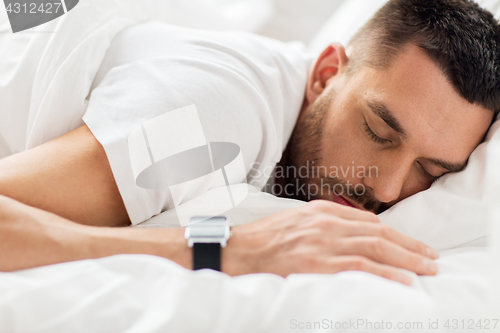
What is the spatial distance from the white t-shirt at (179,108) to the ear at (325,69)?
158 mm

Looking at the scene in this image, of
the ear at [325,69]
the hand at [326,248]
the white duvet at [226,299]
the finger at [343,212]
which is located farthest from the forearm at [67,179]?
the ear at [325,69]

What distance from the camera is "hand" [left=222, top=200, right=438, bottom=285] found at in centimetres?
58

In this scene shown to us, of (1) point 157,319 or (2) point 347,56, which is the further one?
(2) point 347,56

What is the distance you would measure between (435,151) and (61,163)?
0.77m

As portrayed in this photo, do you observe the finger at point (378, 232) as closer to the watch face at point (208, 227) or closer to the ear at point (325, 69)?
the watch face at point (208, 227)

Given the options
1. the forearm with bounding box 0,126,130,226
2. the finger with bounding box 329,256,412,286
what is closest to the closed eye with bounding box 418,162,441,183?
the finger with bounding box 329,256,412,286

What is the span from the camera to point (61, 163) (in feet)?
2.11

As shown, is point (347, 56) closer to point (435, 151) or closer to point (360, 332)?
point (435, 151)

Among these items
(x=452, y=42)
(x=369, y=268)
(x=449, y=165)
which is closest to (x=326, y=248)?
(x=369, y=268)

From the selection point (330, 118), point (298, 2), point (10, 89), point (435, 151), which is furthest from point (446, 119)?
point (298, 2)

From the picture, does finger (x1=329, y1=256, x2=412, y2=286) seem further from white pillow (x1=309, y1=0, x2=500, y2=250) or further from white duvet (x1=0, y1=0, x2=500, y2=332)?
white pillow (x1=309, y1=0, x2=500, y2=250)

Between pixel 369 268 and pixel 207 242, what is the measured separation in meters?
0.26

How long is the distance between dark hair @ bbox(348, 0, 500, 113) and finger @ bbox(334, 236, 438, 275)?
1.45 feet

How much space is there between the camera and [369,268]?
568mm
